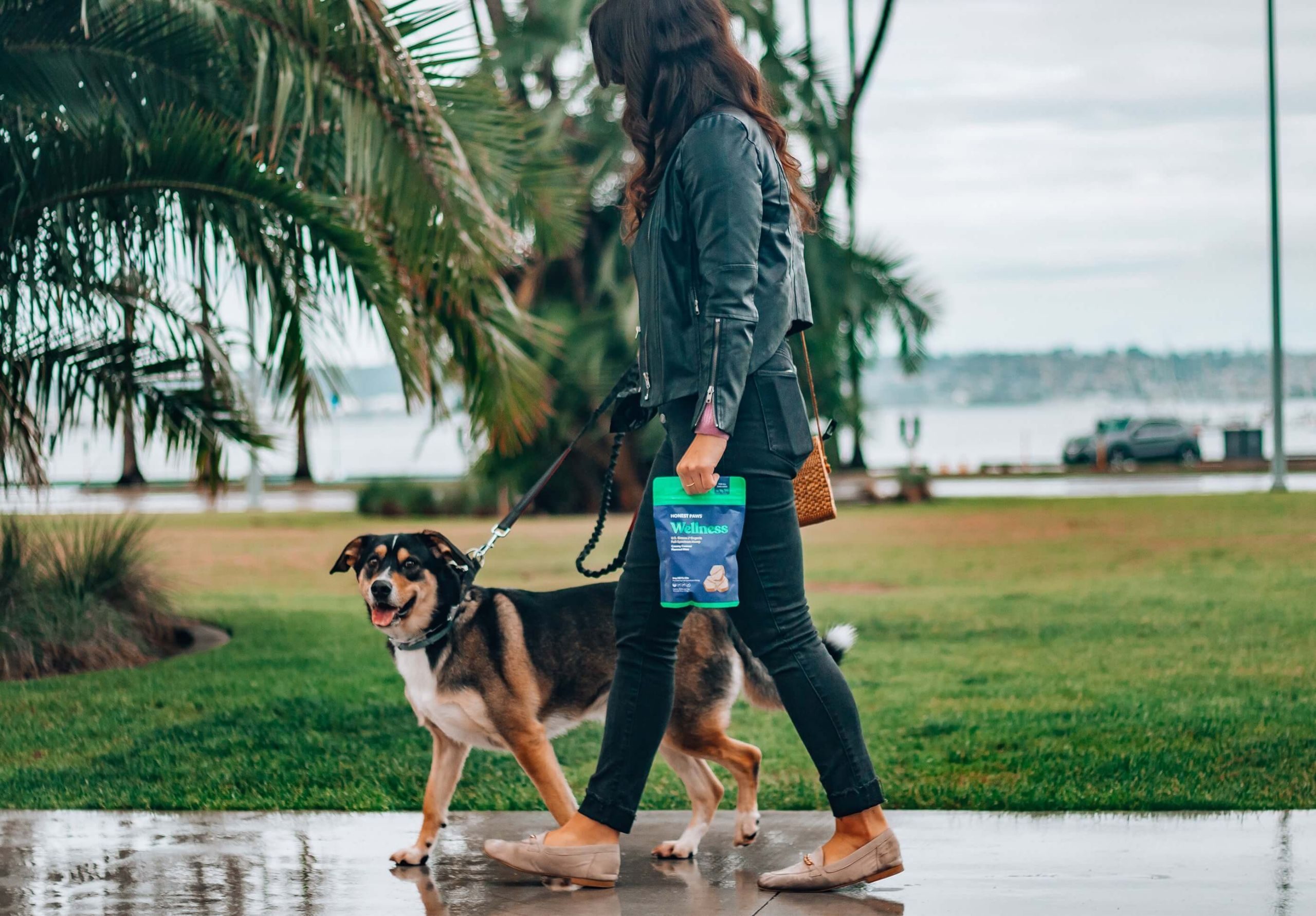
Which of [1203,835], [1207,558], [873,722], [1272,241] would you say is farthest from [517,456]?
[1203,835]

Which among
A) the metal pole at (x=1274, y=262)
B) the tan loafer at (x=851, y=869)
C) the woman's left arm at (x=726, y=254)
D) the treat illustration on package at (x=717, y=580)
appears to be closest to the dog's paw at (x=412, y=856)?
the tan loafer at (x=851, y=869)

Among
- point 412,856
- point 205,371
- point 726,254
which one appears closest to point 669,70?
point 726,254

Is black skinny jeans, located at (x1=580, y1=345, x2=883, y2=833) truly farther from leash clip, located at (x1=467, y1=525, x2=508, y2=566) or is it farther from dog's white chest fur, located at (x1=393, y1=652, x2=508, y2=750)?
dog's white chest fur, located at (x1=393, y1=652, x2=508, y2=750)

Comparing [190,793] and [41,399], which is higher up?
[41,399]

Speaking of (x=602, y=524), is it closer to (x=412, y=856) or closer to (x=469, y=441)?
(x=412, y=856)

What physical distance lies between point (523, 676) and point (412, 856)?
680mm

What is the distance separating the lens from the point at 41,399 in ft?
30.7

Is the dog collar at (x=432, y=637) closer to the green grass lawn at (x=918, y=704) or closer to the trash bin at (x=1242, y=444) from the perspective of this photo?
the green grass lawn at (x=918, y=704)

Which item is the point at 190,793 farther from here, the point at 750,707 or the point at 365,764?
the point at 750,707

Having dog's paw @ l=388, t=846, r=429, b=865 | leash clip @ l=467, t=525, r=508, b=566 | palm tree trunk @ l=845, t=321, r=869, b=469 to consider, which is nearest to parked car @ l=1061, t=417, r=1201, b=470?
palm tree trunk @ l=845, t=321, r=869, b=469

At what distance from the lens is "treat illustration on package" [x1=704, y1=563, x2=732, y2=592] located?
13.9 feet

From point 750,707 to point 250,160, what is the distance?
429cm

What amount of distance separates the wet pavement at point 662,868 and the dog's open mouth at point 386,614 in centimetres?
77

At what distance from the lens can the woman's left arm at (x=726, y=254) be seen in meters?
4.18
